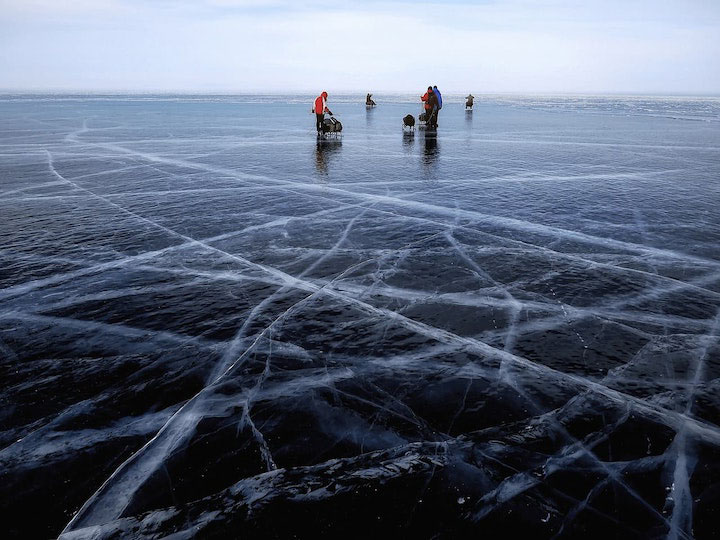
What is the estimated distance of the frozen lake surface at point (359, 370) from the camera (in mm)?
3473

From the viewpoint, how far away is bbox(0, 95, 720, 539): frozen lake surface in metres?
3.47

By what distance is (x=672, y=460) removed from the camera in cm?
383

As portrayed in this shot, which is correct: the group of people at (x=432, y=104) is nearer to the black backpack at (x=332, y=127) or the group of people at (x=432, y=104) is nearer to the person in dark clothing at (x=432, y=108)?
the person in dark clothing at (x=432, y=108)

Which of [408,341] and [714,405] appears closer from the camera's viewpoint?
[714,405]

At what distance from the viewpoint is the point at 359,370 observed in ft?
16.6

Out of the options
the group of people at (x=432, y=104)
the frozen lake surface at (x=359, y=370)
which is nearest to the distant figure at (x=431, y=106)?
the group of people at (x=432, y=104)

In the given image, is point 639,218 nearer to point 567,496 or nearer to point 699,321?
point 699,321

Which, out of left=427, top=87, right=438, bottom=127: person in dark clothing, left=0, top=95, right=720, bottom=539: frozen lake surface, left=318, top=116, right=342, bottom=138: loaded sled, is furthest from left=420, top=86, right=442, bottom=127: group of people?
left=0, top=95, right=720, bottom=539: frozen lake surface

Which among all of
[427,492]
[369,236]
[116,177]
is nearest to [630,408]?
[427,492]

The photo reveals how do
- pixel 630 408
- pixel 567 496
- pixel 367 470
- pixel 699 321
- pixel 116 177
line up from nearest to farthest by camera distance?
pixel 567 496 < pixel 367 470 < pixel 630 408 < pixel 699 321 < pixel 116 177

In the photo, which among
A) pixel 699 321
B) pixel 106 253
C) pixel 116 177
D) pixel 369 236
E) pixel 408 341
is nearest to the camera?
pixel 408 341

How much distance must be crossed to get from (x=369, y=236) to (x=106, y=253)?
503cm

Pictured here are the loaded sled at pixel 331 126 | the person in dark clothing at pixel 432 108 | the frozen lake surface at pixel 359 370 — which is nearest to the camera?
the frozen lake surface at pixel 359 370

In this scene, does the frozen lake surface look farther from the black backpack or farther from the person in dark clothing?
the person in dark clothing
